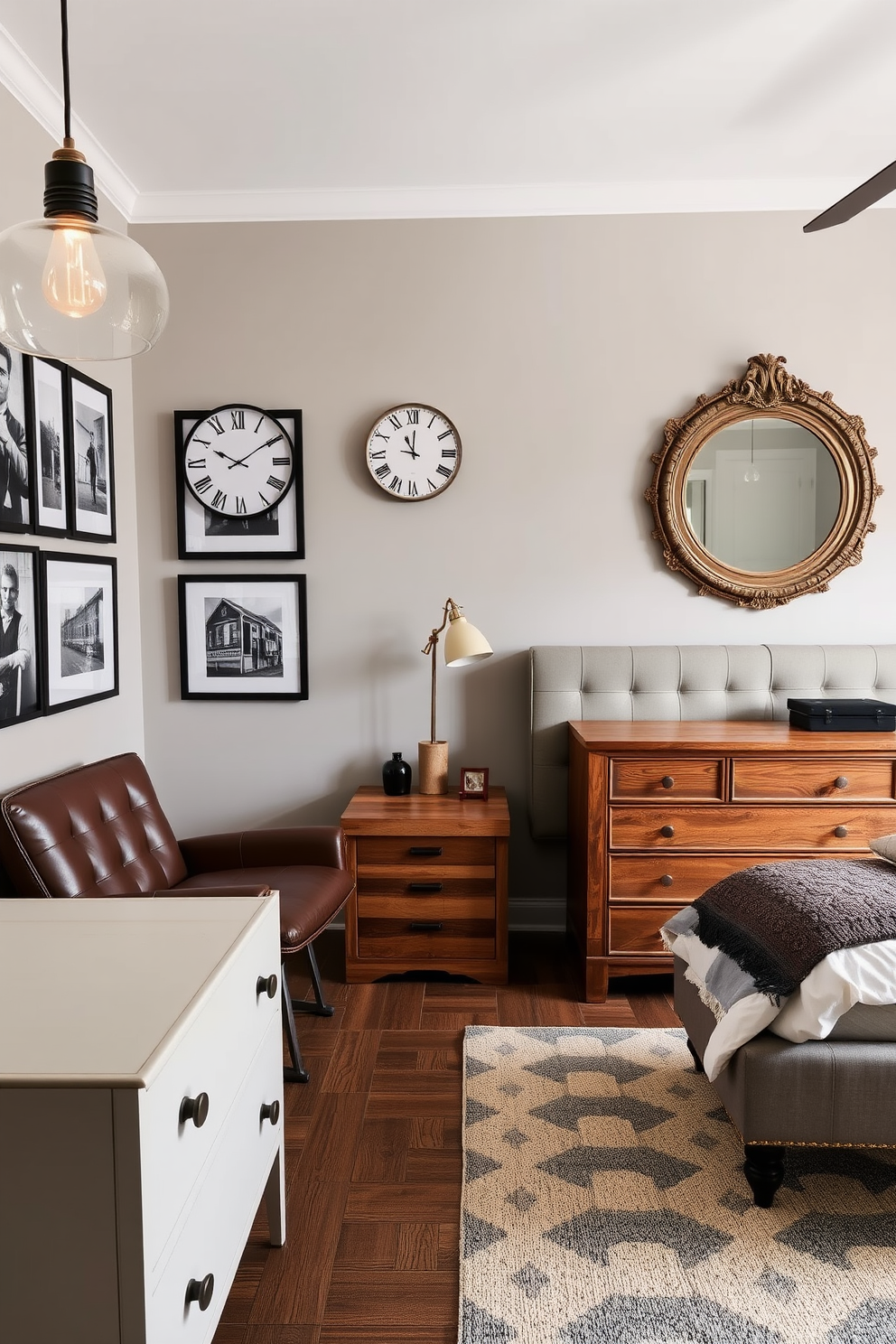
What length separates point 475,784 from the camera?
11.3ft

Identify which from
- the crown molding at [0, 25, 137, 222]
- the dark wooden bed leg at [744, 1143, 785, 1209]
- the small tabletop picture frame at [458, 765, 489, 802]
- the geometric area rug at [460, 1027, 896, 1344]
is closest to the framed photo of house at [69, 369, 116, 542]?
the crown molding at [0, 25, 137, 222]

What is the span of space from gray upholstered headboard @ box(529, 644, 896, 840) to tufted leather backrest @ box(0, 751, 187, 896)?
140cm

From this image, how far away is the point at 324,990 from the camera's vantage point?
3.16 metres

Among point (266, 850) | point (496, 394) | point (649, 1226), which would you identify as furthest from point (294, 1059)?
point (496, 394)

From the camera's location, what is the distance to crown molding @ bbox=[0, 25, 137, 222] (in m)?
2.52

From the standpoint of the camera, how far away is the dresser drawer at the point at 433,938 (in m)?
3.19

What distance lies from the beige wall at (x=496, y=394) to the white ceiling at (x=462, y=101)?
136mm

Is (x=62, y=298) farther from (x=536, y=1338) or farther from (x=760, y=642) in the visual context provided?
(x=760, y=642)

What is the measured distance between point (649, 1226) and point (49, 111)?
336 centimetres

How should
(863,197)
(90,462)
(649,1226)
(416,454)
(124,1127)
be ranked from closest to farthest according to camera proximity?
(124,1127) < (649,1226) < (863,197) < (90,462) < (416,454)

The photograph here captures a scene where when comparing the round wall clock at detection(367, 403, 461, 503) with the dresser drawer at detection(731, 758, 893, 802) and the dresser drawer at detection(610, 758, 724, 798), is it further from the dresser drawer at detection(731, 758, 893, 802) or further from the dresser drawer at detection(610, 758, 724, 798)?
the dresser drawer at detection(731, 758, 893, 802)

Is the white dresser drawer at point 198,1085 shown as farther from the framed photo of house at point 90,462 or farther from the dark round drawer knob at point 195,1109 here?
the framed photo of house at point 90,462

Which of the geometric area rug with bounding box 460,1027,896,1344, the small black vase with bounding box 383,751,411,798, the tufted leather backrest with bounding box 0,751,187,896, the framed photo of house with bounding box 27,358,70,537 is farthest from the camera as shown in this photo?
the small black vase with bounding box 383,751,411,798

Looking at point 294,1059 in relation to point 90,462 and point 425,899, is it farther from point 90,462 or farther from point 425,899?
point 90,462
